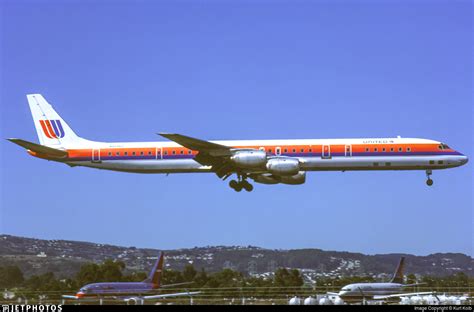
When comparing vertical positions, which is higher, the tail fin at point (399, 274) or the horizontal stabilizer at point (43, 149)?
the horizontal stabilizer at point (43, 149)

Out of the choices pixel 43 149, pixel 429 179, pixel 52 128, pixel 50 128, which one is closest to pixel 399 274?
pixel 429 179

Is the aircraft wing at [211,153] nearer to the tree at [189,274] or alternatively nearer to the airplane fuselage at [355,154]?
the airplane fuselage at [355,154]

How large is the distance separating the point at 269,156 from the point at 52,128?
23620mm

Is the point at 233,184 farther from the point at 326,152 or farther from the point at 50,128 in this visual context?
the point at 50,128

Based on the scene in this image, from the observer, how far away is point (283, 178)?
66.8m

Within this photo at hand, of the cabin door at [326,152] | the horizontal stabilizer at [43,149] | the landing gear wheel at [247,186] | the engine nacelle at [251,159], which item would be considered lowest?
the landing gear wheel at [247,186]

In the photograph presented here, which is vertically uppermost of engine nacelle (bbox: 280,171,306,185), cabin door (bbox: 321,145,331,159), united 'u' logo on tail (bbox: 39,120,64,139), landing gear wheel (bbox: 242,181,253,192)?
united 'u' logo on tail (bbox: 39,120,64,139)

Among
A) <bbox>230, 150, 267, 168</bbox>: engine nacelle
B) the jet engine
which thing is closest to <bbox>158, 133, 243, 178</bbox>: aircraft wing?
<bbox>230, 150, 267, 168</bbox>: engine nacelle

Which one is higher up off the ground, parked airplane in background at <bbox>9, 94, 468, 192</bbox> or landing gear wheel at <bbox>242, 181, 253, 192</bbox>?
parked airplane in background at <bbox>9, 94, 468, 192</bbox>

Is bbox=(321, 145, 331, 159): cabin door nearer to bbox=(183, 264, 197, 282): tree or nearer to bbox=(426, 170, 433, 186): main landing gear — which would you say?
bbox=(426, 170, 433, 186): main landing gear

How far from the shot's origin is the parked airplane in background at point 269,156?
62.9m

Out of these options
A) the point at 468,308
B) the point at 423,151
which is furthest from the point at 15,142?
the point at 468,308

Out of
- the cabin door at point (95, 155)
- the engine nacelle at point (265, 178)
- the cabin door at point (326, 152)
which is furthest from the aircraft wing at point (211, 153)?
the cabin door at point (95, 155)

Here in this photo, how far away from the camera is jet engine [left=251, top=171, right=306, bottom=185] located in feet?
217
